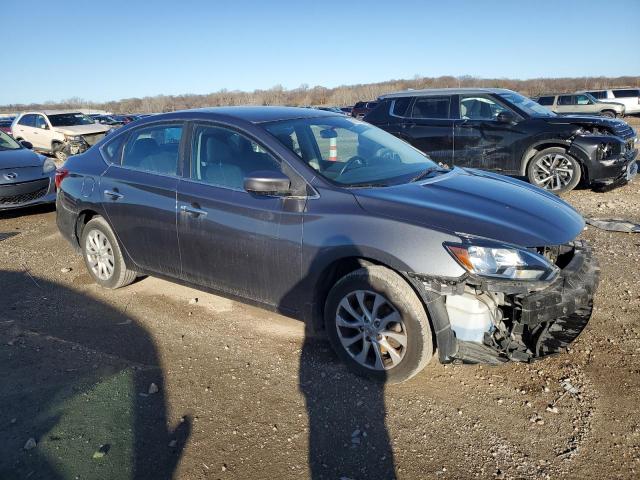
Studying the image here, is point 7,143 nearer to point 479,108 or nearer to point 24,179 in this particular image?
point 24,179

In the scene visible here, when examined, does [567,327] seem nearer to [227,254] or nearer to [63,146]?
[227,254]

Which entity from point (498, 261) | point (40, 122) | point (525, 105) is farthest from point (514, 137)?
point (40, 122)

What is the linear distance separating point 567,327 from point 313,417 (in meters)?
1.68

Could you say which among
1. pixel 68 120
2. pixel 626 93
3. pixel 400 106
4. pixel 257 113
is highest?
pixel 626 93

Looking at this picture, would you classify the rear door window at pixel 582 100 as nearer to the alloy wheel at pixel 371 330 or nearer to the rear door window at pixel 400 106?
the rear door window at pixel 400 106

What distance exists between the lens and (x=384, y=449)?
8.68 ft

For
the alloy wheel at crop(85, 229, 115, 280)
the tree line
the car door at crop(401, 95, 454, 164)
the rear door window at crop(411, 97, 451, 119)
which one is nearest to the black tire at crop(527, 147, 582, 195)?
the car door at crop(401, 95, 454, 164)

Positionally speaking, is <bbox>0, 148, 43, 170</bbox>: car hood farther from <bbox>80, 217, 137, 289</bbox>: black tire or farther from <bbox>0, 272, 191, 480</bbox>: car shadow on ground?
<bbox>0, 272, 191, 480</bbox>: car shadow on ground

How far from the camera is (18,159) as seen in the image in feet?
26.9

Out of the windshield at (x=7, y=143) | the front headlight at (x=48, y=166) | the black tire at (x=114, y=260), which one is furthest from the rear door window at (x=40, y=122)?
the black tire at (x=114, y=260)

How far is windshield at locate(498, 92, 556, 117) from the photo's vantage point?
8.41 m

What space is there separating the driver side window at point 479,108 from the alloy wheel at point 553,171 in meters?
1.08

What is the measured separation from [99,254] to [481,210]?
3606mm

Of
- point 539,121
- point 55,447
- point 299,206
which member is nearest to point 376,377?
point 299,206
